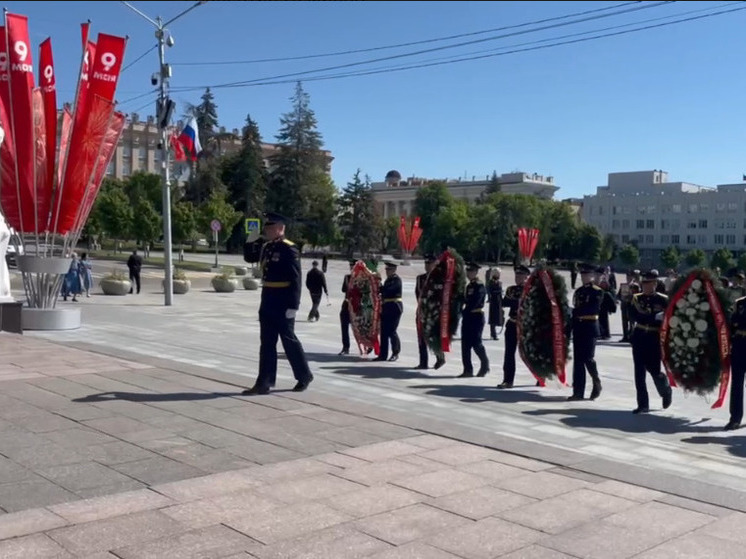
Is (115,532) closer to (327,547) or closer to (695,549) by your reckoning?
(327,547)

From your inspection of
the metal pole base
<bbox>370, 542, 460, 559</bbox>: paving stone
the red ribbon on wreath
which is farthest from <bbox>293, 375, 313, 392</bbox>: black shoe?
the metal pole base

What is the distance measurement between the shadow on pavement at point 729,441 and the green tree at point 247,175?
75.6 m

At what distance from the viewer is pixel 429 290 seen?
1270 centimetres

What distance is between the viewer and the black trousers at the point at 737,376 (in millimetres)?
8602

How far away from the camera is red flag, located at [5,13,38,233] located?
16344 millimetres

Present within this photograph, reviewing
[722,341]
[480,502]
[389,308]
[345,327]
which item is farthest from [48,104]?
[480,502]

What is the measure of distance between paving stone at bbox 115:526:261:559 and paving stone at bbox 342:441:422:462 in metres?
2.06

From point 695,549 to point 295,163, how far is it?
277 ft

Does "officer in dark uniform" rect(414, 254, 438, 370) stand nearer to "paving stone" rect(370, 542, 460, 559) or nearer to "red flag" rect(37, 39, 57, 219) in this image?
"paving stone" rect(370, 542, 460, 559)

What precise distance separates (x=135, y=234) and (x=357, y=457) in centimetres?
5128

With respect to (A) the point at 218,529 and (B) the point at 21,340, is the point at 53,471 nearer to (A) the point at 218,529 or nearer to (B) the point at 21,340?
(A) the point at 218,529

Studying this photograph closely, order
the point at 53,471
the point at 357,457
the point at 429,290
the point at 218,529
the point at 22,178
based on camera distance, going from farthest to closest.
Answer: the point at 22,178
the point at 429,290
the point at 357,457
the point at 53,471
the point at 218,529

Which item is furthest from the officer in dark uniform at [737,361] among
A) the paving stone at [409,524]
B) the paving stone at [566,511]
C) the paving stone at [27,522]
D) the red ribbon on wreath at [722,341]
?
the paving stone at [27,522]

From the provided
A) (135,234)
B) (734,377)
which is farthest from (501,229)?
(734,377)
